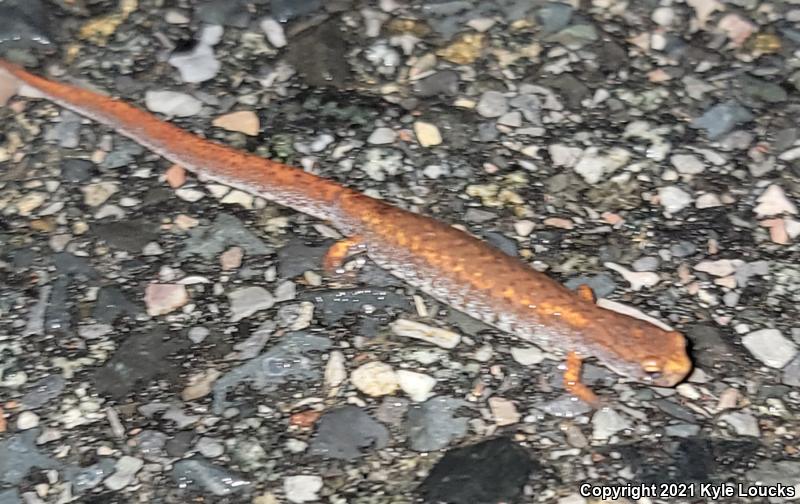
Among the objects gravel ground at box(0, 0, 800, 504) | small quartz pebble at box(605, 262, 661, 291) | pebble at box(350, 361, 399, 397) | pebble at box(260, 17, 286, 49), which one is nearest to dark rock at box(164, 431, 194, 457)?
gravel ground at box(0, 0, 800, 504)

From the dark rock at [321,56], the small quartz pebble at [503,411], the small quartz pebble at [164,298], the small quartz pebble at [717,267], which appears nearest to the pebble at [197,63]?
the dark rock at [321,56]

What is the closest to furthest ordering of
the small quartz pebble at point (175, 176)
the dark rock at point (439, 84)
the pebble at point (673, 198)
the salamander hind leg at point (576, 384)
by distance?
1. the salamander hind leg at point (576, 384)
2. the pebble at point (673, 198)
3. the small quartz pebble at point (175, 176)
4. the dark rock at point (439, 84)

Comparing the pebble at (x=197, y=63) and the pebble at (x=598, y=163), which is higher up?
the pebble at (x=197, y=63)

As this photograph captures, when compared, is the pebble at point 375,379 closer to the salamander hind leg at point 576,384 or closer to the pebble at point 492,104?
the salamander hind leg at point 576,384

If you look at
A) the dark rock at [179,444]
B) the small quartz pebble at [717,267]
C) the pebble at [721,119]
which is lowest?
the dark rock at [179,444]

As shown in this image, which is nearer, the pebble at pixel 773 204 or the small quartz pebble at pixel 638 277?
the small quartz pebble at pixel 638 277

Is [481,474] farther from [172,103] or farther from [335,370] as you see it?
[172,103]

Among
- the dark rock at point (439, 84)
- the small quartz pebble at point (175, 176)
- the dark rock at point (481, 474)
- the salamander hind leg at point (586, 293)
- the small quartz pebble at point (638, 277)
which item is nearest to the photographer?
the dark rock at point (481, 474)

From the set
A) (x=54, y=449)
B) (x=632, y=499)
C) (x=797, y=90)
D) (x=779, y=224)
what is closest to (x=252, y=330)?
(x=54, y=449)
